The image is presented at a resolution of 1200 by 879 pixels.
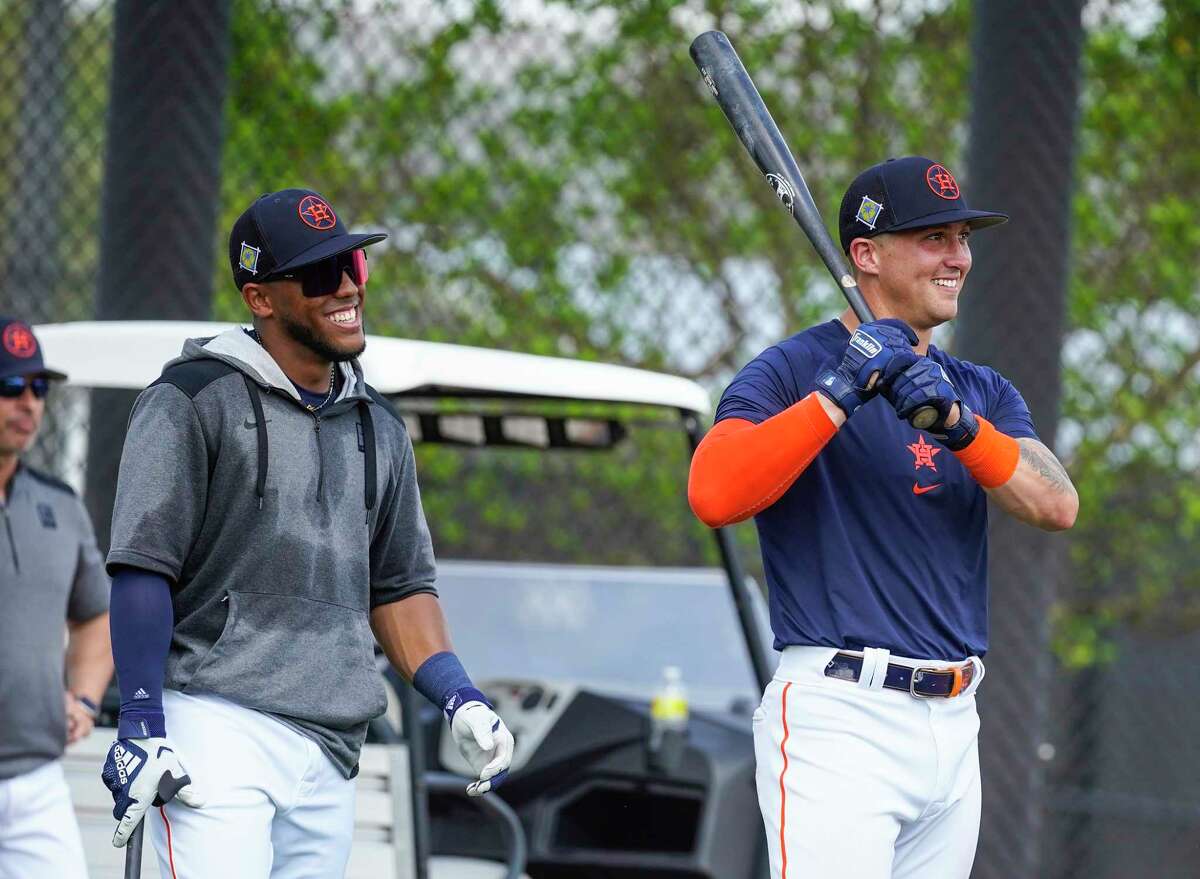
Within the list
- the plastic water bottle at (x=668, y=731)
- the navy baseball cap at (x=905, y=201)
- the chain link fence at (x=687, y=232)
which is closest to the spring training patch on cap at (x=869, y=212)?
the navy baseball cap at (x=905, y=201)

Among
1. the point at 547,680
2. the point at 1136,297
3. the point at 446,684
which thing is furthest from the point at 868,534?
the point at 1136,297

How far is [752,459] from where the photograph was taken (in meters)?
2.35

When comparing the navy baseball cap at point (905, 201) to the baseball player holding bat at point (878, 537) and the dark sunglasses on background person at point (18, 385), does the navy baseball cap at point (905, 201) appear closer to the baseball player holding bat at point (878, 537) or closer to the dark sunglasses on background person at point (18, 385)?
the baseball player holding bat at point (878, 537)

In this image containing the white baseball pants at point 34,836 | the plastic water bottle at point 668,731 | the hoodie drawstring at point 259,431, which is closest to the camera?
the hoodie drawstring at point 259,431

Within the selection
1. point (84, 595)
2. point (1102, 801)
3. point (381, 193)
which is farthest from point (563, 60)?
point (1102, 801)

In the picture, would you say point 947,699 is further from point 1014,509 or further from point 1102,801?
point 1102,801

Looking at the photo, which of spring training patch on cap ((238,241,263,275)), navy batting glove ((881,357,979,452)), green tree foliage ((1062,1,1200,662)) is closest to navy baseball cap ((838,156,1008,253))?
navy batting glove ((881,357,979,452))

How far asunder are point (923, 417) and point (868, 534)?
24cm

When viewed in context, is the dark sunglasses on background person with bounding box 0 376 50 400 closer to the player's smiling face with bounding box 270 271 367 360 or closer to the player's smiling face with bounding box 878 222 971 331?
the player's smiling face with bounding box 270 271 367 360

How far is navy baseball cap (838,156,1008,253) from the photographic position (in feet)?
8.52

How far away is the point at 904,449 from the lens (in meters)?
2.55

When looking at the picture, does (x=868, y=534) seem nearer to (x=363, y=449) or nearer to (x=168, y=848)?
(x=363, y=449)

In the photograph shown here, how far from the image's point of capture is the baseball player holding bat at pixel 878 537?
7.80 ft

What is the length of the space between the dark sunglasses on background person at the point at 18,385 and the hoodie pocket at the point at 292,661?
1.28 meters
